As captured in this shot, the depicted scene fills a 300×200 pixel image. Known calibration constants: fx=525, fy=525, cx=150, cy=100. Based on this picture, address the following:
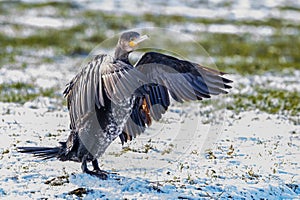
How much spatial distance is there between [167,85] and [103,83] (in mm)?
1693

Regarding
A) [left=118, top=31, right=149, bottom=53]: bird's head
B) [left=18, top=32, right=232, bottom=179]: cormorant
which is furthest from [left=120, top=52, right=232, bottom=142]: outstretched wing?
[left=118, top=31, right=149, bottom=53]: bird's head

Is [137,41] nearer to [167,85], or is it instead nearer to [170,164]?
[167,85]

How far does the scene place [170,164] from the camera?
8664 millimetres

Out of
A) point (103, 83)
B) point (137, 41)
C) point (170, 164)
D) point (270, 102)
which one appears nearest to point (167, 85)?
point (137, 41)

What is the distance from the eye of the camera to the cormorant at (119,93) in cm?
646

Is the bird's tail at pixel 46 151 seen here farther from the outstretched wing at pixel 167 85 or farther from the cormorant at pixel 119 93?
the outstretched wing at pixel 167 85

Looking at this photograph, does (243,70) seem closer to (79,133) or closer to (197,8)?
(79,133)

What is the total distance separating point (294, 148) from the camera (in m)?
10.2

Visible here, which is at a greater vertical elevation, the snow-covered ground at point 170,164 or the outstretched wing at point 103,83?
the outstretched wing at point 103,83

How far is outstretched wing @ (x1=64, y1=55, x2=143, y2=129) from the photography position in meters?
6.32

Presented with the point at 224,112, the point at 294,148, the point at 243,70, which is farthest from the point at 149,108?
the point at 243,70

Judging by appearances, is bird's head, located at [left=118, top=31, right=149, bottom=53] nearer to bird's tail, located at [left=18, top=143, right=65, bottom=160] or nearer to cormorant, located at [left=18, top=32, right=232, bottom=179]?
cormorant, located at [left=18, top=32, right=232, bottom=179]

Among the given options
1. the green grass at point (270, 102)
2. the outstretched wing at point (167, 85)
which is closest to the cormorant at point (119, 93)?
the outstretched wing at point (167, 85)

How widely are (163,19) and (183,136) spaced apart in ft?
98.6
